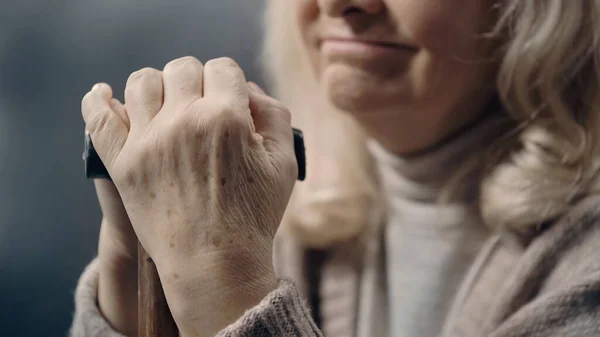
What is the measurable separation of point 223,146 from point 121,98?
18cm

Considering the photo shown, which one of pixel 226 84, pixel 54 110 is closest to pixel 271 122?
pixel 226 84

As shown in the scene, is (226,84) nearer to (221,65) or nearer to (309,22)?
(221,65)

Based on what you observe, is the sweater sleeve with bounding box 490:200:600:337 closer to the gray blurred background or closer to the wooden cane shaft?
the wooden cane shaft

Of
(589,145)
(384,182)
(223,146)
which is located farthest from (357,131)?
(223,146)

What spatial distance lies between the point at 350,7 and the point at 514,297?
1.12 feet

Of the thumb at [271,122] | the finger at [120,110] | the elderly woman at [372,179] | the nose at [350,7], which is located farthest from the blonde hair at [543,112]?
the finger at [120,110]

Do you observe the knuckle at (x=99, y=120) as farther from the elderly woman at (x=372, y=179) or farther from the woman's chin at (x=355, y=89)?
the woman's chin at (x=355, y=89)

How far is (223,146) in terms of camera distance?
0.45 metres

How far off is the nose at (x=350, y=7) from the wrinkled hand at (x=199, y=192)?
214mm

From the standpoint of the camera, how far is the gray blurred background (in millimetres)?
629

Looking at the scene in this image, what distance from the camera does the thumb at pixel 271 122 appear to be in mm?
494

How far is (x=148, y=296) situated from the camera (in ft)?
1.57

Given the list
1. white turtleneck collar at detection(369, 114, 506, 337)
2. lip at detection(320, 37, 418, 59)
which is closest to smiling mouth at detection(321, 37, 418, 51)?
lip at detection(320, 37, 418, 59)

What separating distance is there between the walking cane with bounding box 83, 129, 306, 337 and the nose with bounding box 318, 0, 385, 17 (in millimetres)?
298
